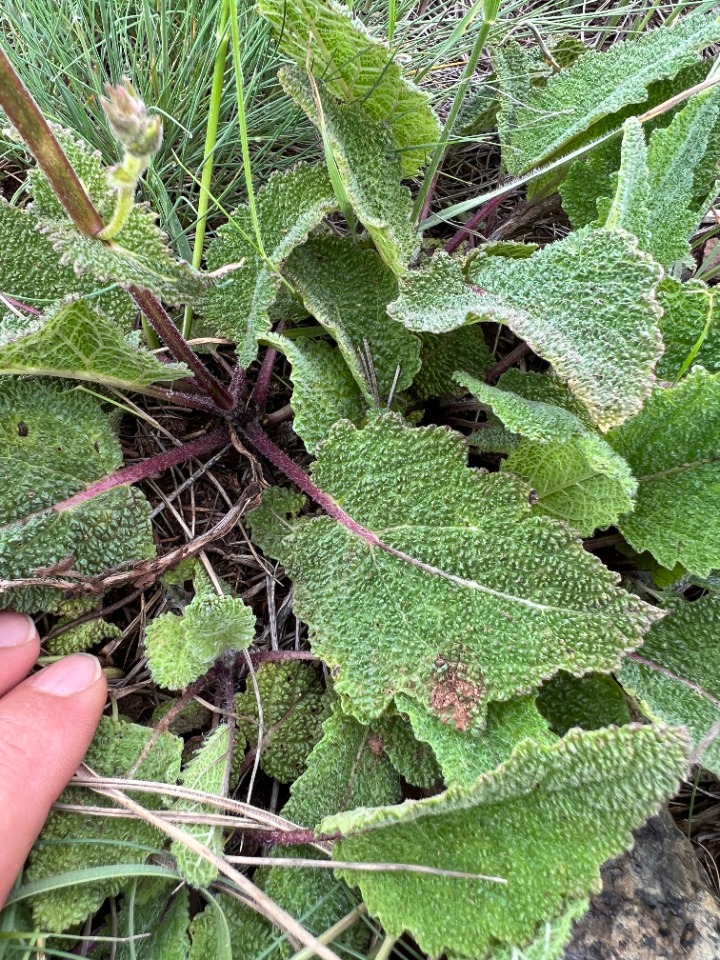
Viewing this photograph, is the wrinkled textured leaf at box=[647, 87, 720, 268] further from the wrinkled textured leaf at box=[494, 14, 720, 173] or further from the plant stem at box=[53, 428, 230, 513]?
the plant stem at box=[53, 428, 230, 513]

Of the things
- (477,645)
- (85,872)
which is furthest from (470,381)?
(85,872)

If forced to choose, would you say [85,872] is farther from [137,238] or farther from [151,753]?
[137,238]

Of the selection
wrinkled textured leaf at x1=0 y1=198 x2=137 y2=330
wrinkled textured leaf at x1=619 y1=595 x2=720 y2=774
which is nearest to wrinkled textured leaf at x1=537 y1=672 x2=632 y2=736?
wrinkled textured leaf at x1=619 y1=595 x2=720 y2=774

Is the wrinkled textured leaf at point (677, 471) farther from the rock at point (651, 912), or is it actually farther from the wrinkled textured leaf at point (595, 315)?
the rock at point (651, 912)

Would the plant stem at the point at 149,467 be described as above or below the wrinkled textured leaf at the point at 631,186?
below

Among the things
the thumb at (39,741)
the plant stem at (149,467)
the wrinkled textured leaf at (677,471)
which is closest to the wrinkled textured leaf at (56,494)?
the plant stem at (149,467)
